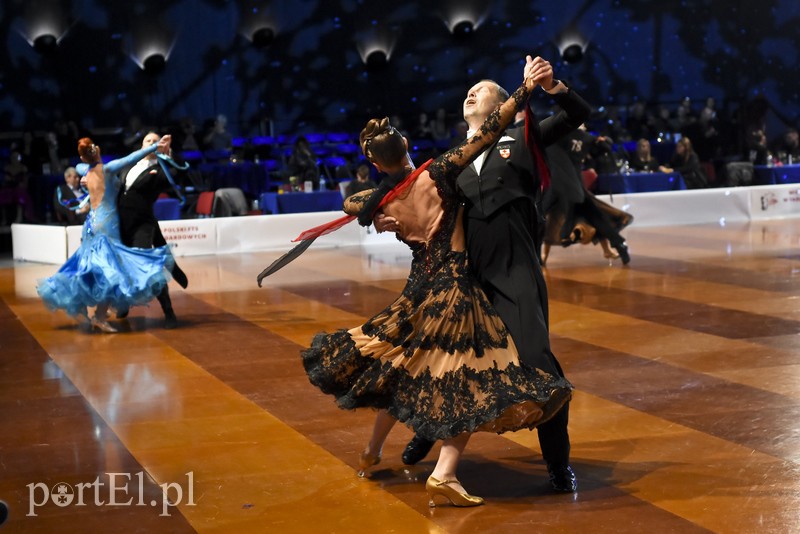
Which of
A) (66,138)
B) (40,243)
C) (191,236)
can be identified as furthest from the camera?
(66,138)

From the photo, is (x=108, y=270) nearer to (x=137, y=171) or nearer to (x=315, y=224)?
(x=137, y=171)

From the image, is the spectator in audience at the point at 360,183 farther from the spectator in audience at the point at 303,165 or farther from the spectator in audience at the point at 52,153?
the spectator in audience at the point at 52,153

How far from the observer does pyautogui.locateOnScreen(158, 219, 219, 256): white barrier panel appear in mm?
14617

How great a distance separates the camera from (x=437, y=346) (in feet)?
14.6

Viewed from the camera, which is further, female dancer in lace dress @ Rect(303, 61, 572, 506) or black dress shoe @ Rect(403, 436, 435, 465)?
black dress shoe @ Rect(403, 436, 435, 465)

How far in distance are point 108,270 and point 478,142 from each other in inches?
206

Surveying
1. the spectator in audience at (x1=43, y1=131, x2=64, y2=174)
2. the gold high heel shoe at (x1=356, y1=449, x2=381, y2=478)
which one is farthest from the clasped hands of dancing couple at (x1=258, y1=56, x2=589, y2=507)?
the spectator in audience at (x1=43, y1=131, x2=64, y2=174)

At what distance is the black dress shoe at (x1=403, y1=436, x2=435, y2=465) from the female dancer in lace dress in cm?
34

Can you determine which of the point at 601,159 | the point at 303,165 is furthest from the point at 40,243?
the point at 601,159

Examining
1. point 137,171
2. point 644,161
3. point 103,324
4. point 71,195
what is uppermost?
point 644,161

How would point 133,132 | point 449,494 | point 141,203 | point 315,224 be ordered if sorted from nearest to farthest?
point 449,494, point 141,203, point 315,224, point 133,132

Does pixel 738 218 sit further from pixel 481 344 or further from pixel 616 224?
pixel 481 344

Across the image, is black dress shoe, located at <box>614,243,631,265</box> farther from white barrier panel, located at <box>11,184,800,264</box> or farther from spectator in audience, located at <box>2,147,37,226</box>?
spectator in audience, located at <box>2,147,37,226</box>
